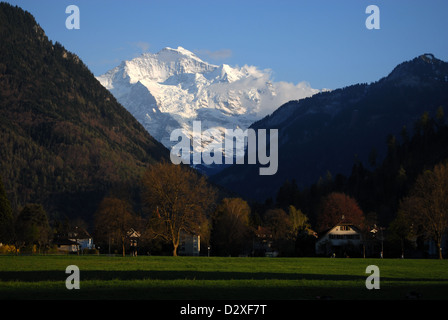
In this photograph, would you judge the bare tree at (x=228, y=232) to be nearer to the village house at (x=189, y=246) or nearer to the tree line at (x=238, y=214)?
the tree line at (x=238, y=214)

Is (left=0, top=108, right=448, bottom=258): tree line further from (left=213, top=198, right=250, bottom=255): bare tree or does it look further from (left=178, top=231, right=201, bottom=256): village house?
(left=178, top=231, right=201, bottom=256): village house

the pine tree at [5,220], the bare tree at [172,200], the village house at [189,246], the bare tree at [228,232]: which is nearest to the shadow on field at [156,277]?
the bare tree at [172,200]

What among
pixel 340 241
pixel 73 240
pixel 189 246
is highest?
pixel 340 241

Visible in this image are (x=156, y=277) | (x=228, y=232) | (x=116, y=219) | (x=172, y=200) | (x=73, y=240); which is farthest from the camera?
(x=73, y=240)

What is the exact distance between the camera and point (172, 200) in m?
83.5

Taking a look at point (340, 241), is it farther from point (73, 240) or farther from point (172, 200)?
point (73, 240)

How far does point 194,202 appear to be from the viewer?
279ft

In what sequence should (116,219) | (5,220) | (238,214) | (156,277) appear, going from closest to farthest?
1. (156,277)
2. (116,219)
3. (5,220)
4. (238,214)

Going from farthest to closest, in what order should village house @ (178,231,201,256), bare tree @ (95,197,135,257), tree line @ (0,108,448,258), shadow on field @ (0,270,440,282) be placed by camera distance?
village house @ (178,231,201,256) < bare tree @ (95,197,135,257) < tree line @ (0,108,448,258) < shadow on field @ (0,270,440,282)

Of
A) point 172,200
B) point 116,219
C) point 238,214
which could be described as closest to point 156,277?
point 172,200

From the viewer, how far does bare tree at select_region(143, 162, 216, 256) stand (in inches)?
3253

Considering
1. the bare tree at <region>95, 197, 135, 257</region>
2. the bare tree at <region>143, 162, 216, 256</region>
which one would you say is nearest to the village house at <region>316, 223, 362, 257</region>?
the bare tree at <region>95, 197, 135, 257</region>

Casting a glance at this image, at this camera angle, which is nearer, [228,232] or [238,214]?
[228,232]
